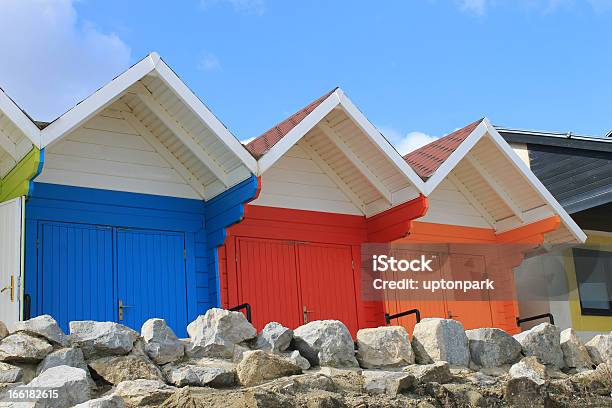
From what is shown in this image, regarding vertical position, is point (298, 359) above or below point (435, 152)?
below

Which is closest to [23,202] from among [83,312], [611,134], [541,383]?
[83,312]

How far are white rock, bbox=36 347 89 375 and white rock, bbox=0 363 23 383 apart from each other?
0.17 metres

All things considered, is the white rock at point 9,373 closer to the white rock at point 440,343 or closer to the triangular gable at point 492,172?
the white rock at point 440,343

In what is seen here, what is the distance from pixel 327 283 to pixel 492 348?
3.65 metres

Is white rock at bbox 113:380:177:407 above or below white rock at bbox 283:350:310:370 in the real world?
below

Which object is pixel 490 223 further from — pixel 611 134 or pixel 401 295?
pixel 611 134

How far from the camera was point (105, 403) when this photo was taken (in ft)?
20.3

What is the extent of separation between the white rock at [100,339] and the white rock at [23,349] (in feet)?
0.91

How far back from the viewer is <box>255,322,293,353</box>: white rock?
8.10m

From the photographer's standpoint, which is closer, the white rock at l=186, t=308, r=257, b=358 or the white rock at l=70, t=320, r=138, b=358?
the white rock at l=70, t=320, r=138, b=358

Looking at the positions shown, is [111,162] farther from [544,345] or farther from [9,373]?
[544,345]

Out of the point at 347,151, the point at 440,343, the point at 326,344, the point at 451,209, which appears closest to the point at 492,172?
the point at 451,209

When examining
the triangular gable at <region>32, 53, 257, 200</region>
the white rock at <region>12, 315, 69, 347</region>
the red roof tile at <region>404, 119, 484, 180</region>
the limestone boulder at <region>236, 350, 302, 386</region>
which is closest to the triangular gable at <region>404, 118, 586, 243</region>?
the red roof tile at <region>404, 119, 484, 180</region>

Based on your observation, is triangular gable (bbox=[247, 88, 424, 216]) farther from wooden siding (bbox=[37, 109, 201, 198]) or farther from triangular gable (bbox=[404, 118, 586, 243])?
wooden siding (bbox=[37, 109, 201, 198])
